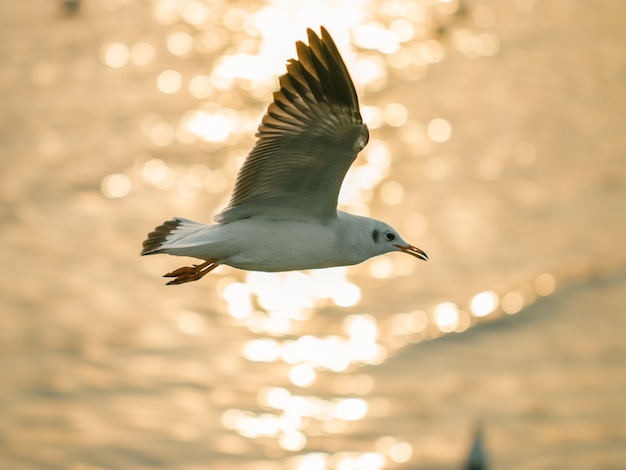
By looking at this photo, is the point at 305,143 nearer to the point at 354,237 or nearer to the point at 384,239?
the point at 354,237

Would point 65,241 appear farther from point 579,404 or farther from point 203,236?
point 203,236

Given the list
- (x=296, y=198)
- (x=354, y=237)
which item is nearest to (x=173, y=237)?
(x=296, y=198)

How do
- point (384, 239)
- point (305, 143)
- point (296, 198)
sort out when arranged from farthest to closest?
1. point (384, 239)
2. point (296, 198)
3. point (305, 143)

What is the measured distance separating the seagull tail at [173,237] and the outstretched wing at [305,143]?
0.87 feet

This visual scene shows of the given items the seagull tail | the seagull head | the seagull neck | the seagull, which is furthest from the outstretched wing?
the seagull head

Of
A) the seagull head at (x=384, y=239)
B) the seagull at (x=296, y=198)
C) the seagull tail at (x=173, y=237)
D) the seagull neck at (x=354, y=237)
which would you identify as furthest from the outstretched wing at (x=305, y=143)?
the seagull head at (x=384, y=239)

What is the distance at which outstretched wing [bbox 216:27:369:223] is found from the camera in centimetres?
782

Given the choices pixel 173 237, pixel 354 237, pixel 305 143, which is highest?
pixel 305 143

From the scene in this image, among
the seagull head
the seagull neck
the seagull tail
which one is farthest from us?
the seagull head

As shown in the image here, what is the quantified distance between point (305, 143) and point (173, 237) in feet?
4.66

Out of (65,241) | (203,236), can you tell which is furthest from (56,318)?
(203,236)

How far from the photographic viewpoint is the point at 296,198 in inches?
339

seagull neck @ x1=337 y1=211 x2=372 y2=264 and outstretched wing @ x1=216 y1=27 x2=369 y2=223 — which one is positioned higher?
outstretched wing @ x1=216 y1=27 x2=369 y2=223

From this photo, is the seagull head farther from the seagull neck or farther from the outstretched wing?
the outstretched wing
